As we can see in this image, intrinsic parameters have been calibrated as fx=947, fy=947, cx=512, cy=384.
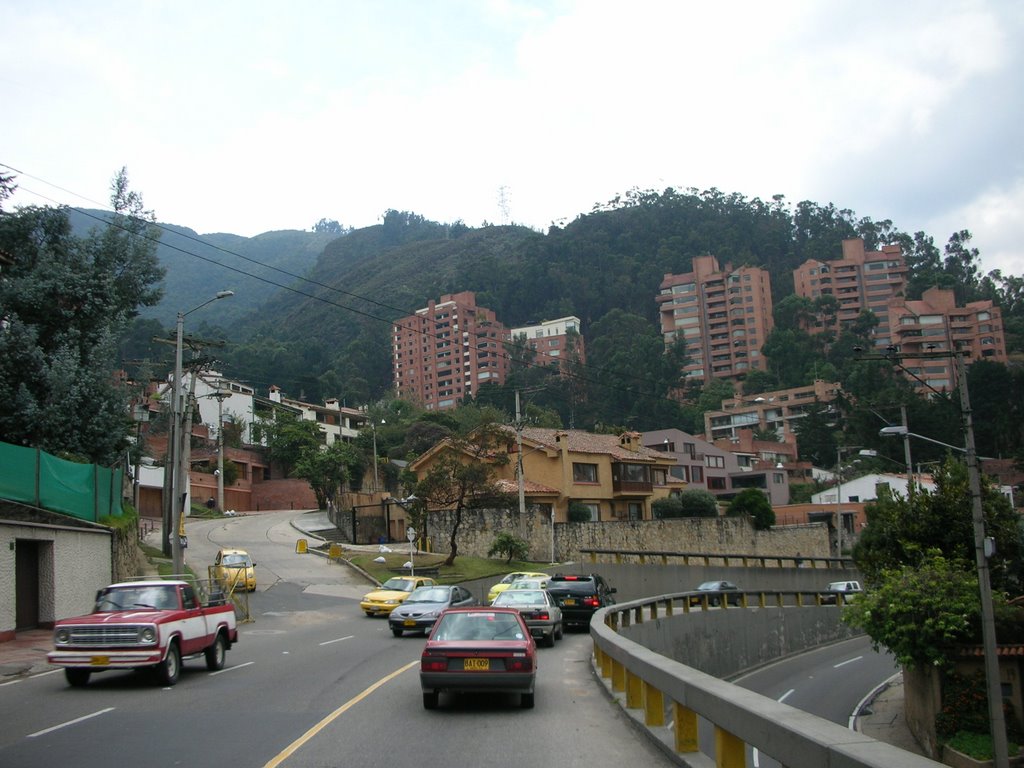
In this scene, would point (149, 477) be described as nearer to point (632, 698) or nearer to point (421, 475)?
point (421, 475)

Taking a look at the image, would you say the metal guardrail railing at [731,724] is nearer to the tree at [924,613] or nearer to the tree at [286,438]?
the tree at [924,613]

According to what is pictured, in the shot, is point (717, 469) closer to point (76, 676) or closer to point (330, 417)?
point (330, 417)

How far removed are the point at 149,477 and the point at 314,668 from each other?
62771 millimetres

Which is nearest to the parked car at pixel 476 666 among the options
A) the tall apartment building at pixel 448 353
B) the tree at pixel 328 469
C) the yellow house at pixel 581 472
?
the yellow house at pixel 581 472

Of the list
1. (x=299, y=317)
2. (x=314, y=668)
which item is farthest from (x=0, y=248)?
(x=299, y=317)

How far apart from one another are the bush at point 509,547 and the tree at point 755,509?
66.8 ft

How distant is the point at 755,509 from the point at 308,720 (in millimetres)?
57864

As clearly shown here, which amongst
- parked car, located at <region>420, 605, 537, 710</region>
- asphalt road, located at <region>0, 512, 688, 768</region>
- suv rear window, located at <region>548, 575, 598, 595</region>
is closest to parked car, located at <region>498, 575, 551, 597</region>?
suv rear window, located at <region>548, 575, 598, 595</region>

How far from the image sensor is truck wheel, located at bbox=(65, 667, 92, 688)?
1467 centimetres

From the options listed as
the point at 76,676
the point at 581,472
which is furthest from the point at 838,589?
the point at 76,676

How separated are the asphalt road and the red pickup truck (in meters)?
0.40

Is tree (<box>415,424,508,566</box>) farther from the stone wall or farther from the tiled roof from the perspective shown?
the tiled roof

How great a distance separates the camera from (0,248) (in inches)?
1368

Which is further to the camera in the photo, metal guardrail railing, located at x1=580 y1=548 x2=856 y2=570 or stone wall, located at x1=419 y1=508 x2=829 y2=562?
stone wall, located at x1=419 y1=508 x2=829 y2=562
